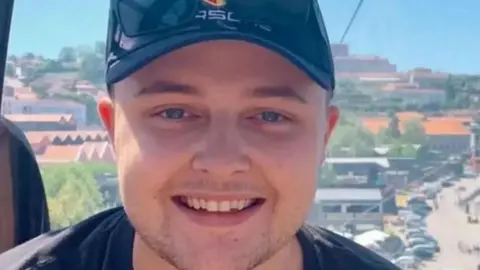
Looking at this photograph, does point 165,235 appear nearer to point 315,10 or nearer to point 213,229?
point 213,229

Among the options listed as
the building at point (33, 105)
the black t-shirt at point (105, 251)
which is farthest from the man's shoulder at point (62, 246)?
the building at point (33, 105)

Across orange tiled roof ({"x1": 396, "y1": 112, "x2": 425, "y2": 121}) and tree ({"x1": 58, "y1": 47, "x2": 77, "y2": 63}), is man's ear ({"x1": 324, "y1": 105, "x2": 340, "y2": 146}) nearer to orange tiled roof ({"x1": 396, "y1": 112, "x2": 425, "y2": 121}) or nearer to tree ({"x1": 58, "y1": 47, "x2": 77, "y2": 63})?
orange tiled roof ({"x1": 396, "y1": 112, "x2": 425, "y2": 121})

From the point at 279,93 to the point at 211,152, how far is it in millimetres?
155

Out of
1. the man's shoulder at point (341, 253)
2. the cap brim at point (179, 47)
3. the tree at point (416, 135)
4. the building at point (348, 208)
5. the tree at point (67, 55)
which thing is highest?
the tree at point (67, 55)

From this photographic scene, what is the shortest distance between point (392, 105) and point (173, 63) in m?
→ 0.66

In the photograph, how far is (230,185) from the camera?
4.80ft

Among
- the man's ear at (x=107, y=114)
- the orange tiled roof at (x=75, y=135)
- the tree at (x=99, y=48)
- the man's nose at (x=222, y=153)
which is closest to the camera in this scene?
the man's nose at (x=222, y=153)

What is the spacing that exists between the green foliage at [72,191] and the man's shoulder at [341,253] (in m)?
0.45

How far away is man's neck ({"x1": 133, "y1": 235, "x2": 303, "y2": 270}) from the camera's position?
65.4 inches

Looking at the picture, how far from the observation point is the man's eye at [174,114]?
151 cm

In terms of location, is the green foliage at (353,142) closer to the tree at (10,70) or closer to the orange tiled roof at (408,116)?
the orange tiled roof at (408,116)

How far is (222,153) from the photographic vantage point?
1445mm

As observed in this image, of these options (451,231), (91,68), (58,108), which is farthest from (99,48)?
(451,231)

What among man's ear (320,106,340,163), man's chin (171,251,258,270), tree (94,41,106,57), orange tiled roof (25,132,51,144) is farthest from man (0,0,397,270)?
orange tiled roof (25,132,51,144)
